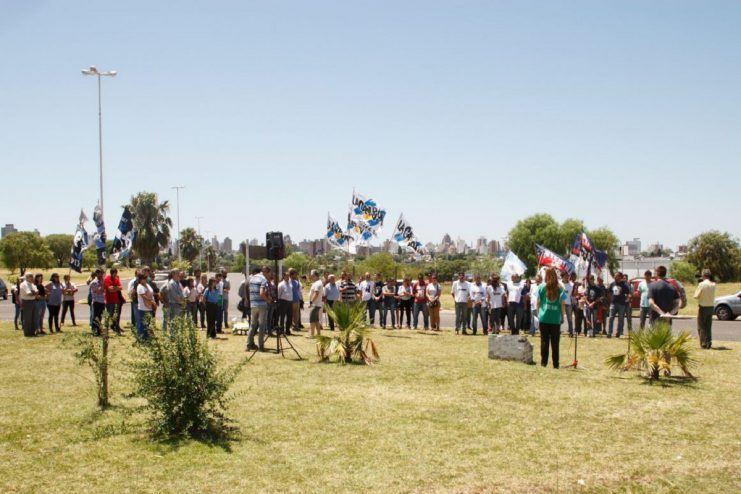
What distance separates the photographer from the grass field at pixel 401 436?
636 centimetres

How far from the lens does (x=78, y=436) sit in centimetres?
771

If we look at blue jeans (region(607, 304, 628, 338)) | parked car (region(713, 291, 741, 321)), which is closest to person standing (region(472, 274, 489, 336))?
blue jeans (region(607, 304, 628, 338))

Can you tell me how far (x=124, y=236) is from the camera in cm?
1806

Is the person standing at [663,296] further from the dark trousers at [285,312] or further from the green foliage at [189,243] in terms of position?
the green foliage at [189,243]

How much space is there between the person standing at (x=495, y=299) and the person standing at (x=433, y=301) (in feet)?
A: 5.86

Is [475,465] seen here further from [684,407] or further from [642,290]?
[642,290]

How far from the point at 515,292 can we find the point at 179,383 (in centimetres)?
1327

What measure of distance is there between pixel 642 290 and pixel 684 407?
849 centimetres

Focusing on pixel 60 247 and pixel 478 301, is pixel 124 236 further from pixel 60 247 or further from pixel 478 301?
pixel 60 247

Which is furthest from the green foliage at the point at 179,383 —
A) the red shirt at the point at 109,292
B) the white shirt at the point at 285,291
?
the red shirt at the point at 109,292

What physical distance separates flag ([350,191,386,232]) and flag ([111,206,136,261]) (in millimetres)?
9920

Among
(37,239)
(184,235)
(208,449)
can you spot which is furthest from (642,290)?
(184,235)

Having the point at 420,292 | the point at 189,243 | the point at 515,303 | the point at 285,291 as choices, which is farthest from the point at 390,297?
the point at 189,243

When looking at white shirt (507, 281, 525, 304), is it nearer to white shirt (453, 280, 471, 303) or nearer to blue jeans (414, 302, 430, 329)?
white shirt (453, 280, 471, 303)
